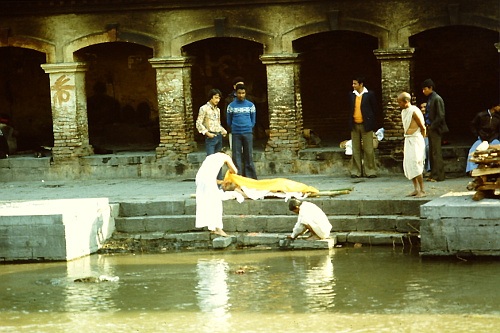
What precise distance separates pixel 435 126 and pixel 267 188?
314 centimetres

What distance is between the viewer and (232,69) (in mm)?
23031

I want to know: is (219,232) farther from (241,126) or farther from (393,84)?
(393,84)

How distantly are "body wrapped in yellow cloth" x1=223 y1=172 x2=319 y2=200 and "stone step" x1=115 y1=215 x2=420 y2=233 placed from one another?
0.45 m

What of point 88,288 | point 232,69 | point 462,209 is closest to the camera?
point 88,288

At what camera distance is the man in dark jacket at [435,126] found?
1680 centimetres

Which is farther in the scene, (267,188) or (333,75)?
(333,75)

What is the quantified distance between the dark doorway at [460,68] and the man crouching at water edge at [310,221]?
7.55 meters

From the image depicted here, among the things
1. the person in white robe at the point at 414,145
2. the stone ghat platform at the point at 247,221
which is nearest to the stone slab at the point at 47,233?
the stone ghat platform at the point at 247,221

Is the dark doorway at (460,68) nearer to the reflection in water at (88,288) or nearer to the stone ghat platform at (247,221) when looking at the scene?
the stone ghat platform at (247,221)

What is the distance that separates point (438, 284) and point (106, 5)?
413 inches

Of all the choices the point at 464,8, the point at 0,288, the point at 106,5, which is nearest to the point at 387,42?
the point at 464,8

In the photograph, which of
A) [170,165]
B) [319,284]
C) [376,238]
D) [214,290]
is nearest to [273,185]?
[376,238]

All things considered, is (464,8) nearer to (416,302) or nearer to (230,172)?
(230,172)

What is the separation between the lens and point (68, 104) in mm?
20297
